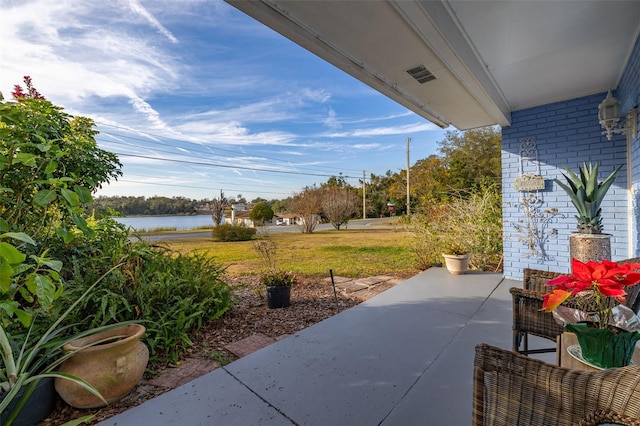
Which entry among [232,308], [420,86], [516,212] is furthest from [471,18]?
[232,308]

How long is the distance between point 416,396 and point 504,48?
3.03 metres

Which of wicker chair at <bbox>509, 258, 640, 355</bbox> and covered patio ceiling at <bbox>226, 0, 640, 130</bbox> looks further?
covered patio ceiling at <bbox>226, 0, 640, 130</bbox>

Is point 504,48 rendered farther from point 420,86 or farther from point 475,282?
point 475,282

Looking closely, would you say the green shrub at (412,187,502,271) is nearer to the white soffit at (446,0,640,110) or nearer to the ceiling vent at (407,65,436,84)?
the white soffit at (446,0,640,110)

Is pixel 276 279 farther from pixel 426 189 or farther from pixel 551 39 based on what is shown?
pixel 426 189

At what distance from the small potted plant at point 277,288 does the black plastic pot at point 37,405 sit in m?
2.00

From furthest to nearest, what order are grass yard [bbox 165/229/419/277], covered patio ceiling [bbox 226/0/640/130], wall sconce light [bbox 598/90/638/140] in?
grass yard [bbox 165/229/419/277] < wall sconce light [bbox 598/90/638/140] < covered patio ceiling [bbox 226/0/640/130]

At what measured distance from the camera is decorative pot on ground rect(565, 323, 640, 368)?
2.87ft

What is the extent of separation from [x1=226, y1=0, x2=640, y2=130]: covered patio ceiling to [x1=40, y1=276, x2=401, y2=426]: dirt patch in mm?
2619

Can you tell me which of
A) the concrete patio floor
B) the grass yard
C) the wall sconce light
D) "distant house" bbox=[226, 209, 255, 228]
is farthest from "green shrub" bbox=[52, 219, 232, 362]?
"distant house" bbox=[226, 209, 255, 228]

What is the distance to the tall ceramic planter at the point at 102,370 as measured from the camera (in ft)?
5.45

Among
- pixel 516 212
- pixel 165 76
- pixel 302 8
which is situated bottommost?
pixel 516 212

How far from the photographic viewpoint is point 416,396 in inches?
68.5

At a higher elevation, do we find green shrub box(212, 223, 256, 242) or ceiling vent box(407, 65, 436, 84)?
ceiling vent box(407, 65, 436, 84)
